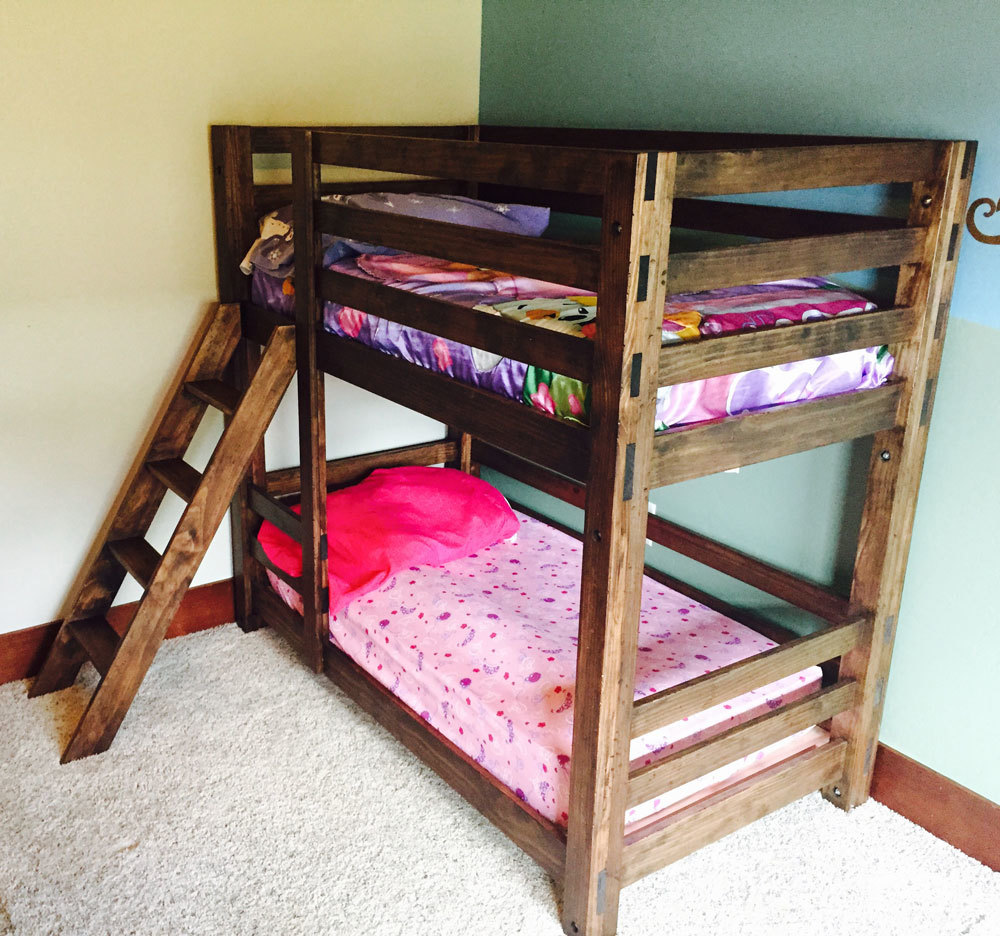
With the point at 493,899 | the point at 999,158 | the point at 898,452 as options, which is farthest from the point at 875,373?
the point at 493,899

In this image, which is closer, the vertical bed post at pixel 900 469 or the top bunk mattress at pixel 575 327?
the top bunk mattress at pixel 575 327

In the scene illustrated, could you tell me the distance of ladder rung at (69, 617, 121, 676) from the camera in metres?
2.21

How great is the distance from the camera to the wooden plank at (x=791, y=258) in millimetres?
1403

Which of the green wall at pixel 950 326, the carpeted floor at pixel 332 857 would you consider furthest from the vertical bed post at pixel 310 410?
the green wall at pixel 950 326

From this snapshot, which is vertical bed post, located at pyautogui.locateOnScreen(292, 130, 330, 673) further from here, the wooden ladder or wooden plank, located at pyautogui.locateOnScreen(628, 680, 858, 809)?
wooden plank, located at pyautogui.locateOnScreen(628, 680, 858, 809)

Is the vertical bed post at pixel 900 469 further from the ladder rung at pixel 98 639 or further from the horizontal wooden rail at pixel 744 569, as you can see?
the ladder rung at pixel 98 639

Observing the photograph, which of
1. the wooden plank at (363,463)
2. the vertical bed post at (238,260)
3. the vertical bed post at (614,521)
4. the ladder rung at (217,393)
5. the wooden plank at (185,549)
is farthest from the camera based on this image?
the wooden plank at (363,463)

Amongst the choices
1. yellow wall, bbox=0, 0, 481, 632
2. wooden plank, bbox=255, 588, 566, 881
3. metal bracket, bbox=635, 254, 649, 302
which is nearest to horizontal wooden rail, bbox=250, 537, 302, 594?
wooden plank, bbox=255, 588, 566, 881

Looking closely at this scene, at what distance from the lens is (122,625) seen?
258cm

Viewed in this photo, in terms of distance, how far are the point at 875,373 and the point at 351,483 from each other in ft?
5.12

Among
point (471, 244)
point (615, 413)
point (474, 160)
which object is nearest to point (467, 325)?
point (471, 244)

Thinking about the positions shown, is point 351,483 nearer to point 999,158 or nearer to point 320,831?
point 320,831

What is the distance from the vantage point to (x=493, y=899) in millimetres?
1785

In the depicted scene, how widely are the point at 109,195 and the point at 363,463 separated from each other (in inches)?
38.1
